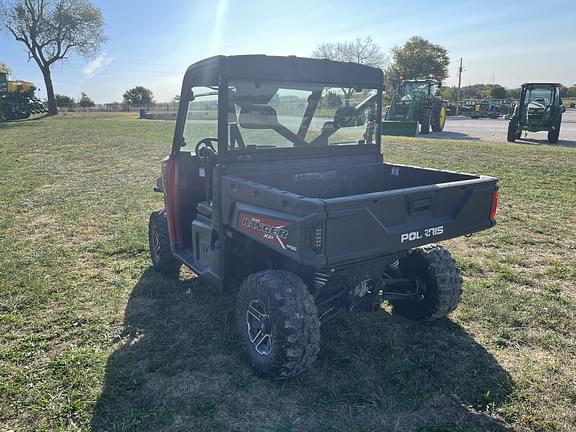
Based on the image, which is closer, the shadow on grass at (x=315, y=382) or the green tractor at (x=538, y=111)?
the shadow on grass at (x=315, y=382)

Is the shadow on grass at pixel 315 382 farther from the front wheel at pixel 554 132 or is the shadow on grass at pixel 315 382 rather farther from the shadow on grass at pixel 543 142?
the front wheel at pixel 554 132

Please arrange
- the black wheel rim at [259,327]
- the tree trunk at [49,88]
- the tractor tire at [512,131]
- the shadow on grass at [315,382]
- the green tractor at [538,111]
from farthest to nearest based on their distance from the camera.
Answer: the tree trunk at [49,88], the tractor tire at [512,131], the green tractor at [538,111], the black wheel rim at [259,327], the shadow on grass at [315,382]

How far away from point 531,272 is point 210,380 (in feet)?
11.3

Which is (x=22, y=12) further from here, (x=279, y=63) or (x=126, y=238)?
(x=279, y=63)

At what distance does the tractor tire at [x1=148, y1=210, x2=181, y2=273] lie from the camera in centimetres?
446

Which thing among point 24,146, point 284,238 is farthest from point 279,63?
point 24,146

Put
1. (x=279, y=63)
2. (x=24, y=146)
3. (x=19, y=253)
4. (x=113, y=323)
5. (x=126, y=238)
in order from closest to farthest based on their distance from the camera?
(x=279, y=63), (x=113, y=323), (x=19, y=253), (x=126, y=238), (x=24, y=146)

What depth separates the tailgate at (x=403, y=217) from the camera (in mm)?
2475

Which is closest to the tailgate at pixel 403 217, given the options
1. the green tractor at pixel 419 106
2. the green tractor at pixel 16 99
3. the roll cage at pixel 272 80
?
the roll cage at pixel 272 80

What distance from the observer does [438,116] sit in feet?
68.3

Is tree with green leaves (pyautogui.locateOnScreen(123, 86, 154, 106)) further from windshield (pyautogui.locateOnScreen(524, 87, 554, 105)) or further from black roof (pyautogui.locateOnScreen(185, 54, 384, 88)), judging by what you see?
black roof (pyautogui.locateOnScreen(185, 54, 384, 88))

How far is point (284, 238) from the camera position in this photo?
100 inches

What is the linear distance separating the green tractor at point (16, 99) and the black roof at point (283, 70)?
3383cm

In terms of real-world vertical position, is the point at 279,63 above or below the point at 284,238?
above
